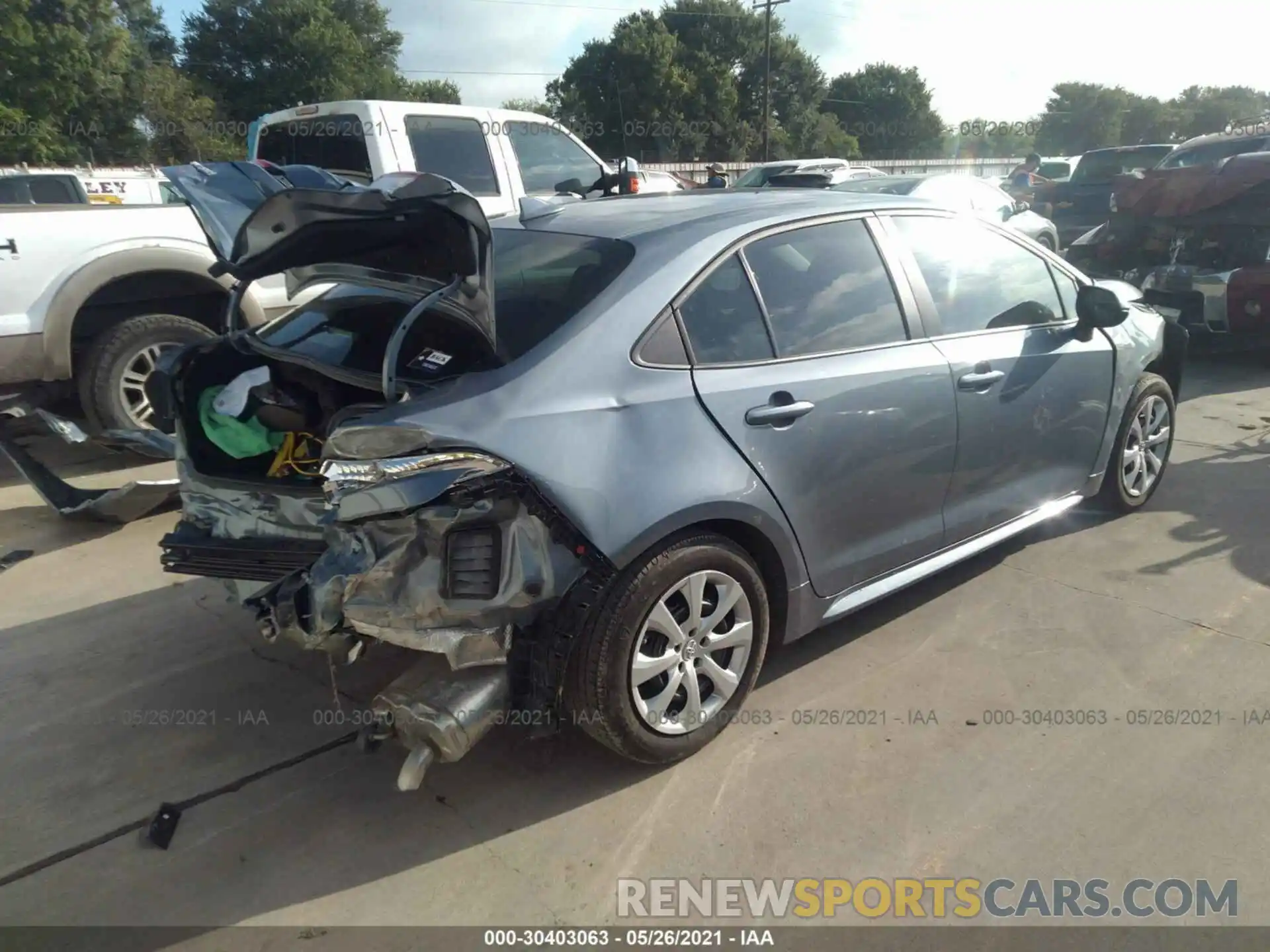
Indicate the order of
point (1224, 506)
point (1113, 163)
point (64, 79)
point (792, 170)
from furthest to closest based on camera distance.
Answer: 1. point (64, 79)
2. point (1113, 163)
3. point (792, 170)
4. point (1224, 506)

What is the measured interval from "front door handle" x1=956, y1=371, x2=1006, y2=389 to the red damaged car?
5.51 m

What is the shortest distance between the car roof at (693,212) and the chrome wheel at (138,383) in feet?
10.5

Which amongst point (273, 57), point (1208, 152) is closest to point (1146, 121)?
point (273, 57)

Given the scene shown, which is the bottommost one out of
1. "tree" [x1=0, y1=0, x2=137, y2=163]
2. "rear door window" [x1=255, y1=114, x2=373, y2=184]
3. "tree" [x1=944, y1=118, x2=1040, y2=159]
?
"tree" [x1=944, y1=118, x2=1040, y2=159]

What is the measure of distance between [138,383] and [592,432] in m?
4.47

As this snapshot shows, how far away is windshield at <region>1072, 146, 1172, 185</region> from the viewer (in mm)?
15820

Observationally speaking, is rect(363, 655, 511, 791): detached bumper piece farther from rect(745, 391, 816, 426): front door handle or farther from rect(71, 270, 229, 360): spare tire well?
rect(71, 270, 229, 360): spare tire well

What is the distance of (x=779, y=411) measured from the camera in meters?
2.95

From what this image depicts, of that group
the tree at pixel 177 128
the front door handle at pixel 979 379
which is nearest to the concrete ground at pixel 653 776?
the front door handle at pixel 979 379

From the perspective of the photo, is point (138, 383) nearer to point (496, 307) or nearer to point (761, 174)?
point (496, 307)

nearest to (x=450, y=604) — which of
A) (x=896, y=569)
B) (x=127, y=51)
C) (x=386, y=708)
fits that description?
(x=386, y=708)

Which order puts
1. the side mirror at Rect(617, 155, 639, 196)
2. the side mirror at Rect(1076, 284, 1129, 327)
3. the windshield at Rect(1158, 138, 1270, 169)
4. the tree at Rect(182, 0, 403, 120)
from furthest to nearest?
the tree at Rect(182, 0, 403, 120), the windshield at Rect(1158, 138, 1270, 169), the side mirror at Rect(617, 155, 639, 196), the side mirror at Rect(1076, 284, 1129, 327)

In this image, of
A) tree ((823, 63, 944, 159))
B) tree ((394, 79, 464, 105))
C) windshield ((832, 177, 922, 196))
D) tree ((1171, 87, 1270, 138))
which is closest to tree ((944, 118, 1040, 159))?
tree ((823, 63, 944, 159))

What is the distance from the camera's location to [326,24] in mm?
41406
